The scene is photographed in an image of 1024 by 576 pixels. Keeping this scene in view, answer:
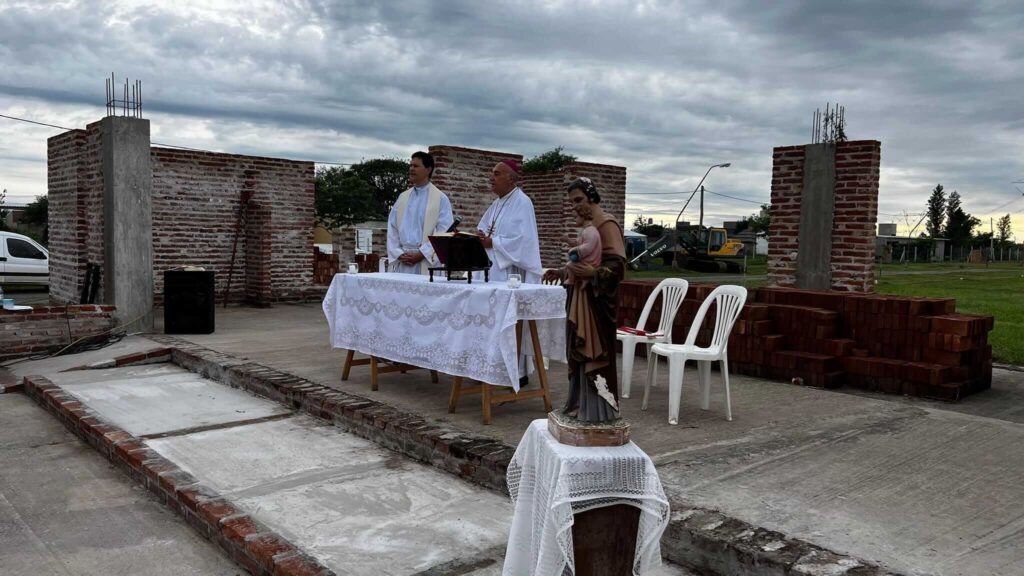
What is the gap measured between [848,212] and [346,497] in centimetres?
605

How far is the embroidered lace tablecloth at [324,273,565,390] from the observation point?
4992 mm

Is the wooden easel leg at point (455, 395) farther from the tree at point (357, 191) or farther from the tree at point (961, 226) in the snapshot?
the tree at point (961, 226)

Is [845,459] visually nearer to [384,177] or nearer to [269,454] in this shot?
[269,454]

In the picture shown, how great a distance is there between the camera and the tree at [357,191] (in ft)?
154

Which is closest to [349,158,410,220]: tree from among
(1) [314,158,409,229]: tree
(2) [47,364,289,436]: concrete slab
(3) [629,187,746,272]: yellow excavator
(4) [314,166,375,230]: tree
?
(1) [314,158,409,229]: tree

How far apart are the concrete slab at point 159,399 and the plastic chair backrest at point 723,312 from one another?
327cm

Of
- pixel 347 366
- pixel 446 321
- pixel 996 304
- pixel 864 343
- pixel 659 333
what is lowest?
pixel 347 366

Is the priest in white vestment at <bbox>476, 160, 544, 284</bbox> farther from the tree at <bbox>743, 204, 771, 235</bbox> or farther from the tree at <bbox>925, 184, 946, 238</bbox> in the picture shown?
the tree at <bbox>925, 184, 946, 238</bbox>

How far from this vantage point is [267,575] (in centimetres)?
330

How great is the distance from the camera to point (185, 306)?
9445 millimetres

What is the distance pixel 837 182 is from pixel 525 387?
13.4ft

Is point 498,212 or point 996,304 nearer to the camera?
point 498,212

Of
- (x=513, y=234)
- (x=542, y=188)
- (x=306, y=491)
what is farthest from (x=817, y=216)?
(x=542, y=188)

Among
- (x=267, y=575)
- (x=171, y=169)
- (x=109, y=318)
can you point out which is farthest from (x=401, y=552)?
(x=171, y=169)
